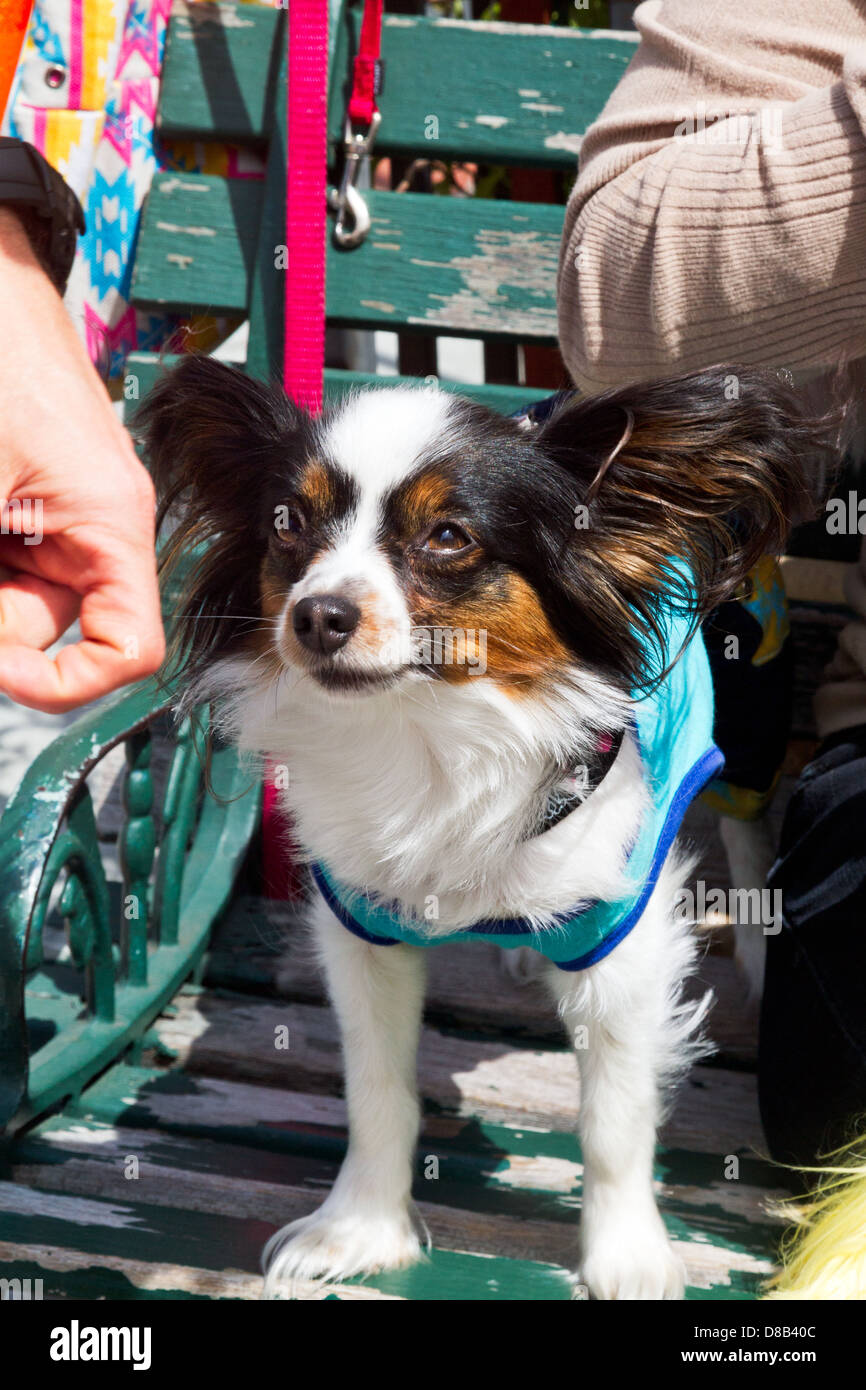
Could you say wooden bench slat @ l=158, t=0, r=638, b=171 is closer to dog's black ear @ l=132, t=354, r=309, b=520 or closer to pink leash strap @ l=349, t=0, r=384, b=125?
pink leash strap @ l=349, t=0, r=384, b=125

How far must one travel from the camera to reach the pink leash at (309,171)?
6.30ft

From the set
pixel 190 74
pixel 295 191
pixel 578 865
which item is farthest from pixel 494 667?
pixel 190 74

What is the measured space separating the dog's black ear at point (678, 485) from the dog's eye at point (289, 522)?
11.2 inches

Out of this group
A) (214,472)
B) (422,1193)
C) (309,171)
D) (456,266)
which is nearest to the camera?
(214,472)

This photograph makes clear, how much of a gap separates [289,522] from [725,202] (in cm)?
64

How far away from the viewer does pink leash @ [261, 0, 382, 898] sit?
1.92 m

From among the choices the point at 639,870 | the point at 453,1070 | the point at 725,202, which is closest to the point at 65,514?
the point at 639,870

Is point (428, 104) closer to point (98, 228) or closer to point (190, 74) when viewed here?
point (190, 74)

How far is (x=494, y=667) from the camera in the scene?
4.58 feet

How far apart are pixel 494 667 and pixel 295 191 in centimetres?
101

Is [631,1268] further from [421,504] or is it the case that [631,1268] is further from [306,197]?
[306,197]

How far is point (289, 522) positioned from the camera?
143cm

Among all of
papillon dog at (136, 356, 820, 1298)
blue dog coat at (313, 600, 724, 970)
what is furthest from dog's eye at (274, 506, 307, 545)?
blue dog coat at (313, 600, 724, 970)

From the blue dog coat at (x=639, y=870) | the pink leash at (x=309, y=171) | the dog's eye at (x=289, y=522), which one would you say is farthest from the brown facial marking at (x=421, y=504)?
the pink leash at (x=309, y=171)
